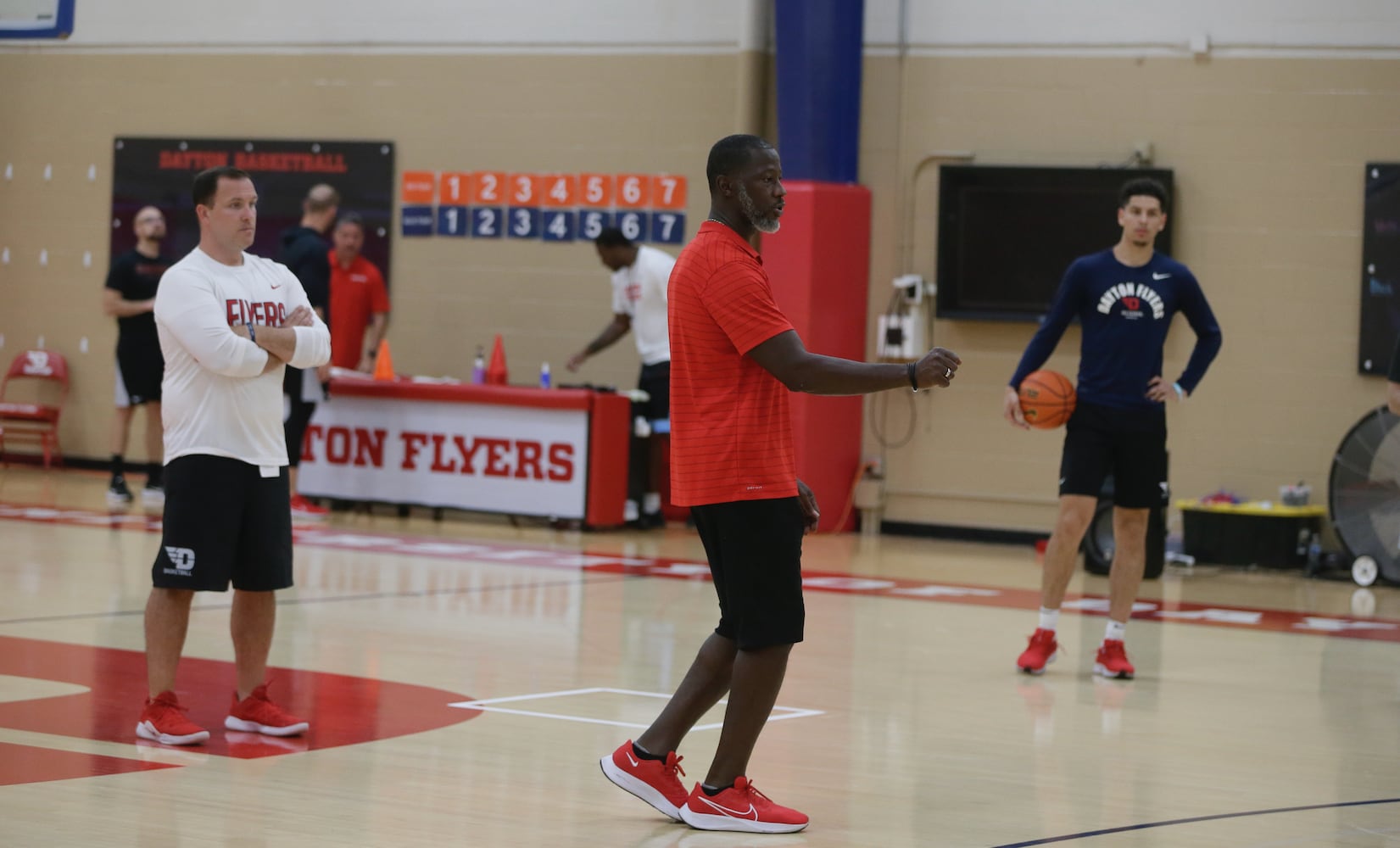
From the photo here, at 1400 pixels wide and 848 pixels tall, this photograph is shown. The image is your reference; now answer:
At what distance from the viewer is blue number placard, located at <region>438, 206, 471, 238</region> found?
14086 mm

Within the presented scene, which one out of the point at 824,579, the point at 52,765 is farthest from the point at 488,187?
the point at 52,765

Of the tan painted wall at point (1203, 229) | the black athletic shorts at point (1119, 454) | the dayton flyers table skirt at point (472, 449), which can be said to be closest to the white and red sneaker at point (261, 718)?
the black athletic shorts at point (1119, 454)

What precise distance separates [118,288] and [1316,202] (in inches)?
308

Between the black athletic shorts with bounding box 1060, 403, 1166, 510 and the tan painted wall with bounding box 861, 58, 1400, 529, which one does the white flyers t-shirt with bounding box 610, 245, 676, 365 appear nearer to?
the tan painted wall with bounding box 861, 58, 1400, 529

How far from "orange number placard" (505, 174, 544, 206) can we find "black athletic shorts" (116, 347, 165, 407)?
9.43ft

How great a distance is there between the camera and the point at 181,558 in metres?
5.26

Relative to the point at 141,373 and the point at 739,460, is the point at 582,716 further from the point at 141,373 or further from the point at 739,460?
the point at 141,373

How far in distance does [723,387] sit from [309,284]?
7.60 m

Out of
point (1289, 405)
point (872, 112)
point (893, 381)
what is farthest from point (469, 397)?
point (893, 381)

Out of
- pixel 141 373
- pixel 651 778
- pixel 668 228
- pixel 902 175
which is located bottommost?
pixel 651 778

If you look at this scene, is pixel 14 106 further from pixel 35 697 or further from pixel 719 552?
pixel 719 552

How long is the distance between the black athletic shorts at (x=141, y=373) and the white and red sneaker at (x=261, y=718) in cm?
730

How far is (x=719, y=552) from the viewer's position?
4504 millimetres

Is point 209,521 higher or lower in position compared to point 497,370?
lower
